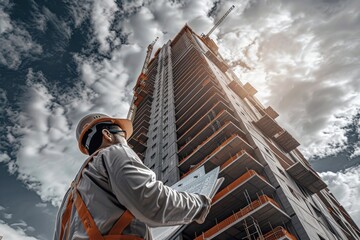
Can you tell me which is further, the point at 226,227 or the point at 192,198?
the point at 226,227

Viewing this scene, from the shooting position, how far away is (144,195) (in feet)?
5.55

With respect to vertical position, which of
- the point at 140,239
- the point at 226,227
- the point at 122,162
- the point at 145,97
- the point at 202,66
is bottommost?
the point at 140,239

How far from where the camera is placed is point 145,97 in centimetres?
5056

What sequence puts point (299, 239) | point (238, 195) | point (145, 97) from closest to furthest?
point (299, 239), point (238, 195), point (145, 97)

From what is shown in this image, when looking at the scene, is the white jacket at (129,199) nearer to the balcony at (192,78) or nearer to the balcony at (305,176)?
the balcony at (305,176)

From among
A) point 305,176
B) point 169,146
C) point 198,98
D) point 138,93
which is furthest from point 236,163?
point 138,93

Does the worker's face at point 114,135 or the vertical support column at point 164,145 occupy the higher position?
the vertical support column at point 164,145

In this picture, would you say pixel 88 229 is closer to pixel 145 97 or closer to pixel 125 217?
pixel 125 217

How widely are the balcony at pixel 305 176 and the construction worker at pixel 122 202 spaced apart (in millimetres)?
19973

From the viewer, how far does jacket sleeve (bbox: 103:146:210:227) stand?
1692 millimetres

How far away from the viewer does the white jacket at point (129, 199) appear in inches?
66.8

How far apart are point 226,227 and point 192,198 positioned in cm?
1316

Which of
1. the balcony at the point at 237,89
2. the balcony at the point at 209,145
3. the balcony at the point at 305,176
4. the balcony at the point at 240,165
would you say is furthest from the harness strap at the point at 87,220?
the balcony at the point at 237,89

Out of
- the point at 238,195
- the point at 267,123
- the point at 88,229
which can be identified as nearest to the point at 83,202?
the point at 88,229
